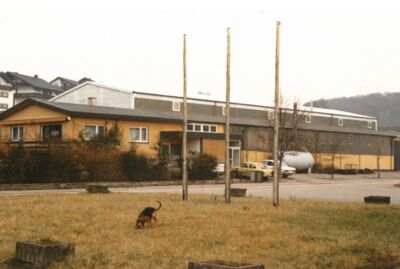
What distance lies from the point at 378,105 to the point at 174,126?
325 ft

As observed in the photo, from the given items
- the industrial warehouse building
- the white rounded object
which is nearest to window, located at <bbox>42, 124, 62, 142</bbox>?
the industrial warehouse building

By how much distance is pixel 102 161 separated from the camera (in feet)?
112

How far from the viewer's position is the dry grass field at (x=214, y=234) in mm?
9117

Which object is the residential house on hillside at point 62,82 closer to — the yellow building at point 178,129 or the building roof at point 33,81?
the building roof at point 33,81

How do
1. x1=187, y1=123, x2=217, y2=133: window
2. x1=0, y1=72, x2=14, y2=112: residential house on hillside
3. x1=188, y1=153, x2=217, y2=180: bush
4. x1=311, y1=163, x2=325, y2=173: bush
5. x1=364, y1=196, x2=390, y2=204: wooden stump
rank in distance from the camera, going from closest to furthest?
1. x1=364, y1=196, x2=390, y2=204: wooden stump
2. x1=188, y1=153, x2=217, y2=180: bush
3. x1=187, y1=123, x2=217, y2=133: window
4. x1=311, y1=163, x2=325, y2=173: bush
5. x1=0, y1=72, x2=14, y2=112: residential house on hillside

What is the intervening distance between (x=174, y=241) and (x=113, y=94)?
5024 centimetres

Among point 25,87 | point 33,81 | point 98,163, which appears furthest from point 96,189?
point 33,81

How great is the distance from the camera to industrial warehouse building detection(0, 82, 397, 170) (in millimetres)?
42750

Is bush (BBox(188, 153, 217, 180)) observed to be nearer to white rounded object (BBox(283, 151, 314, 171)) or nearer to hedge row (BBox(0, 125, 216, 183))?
hedge row (BBox(0, 125, 216, 183))

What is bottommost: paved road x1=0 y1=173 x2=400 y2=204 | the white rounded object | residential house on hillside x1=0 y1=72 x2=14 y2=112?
paved road x1=0 y1=173 x2=400 y2=204

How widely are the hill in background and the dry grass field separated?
119475 mm

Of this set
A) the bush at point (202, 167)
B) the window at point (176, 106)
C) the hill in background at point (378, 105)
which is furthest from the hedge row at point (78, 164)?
the hill in background at point (378, 105)

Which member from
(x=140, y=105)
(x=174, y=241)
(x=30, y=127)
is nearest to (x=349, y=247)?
(x=174, y=241)

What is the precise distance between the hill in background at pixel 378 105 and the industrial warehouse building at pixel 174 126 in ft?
167
